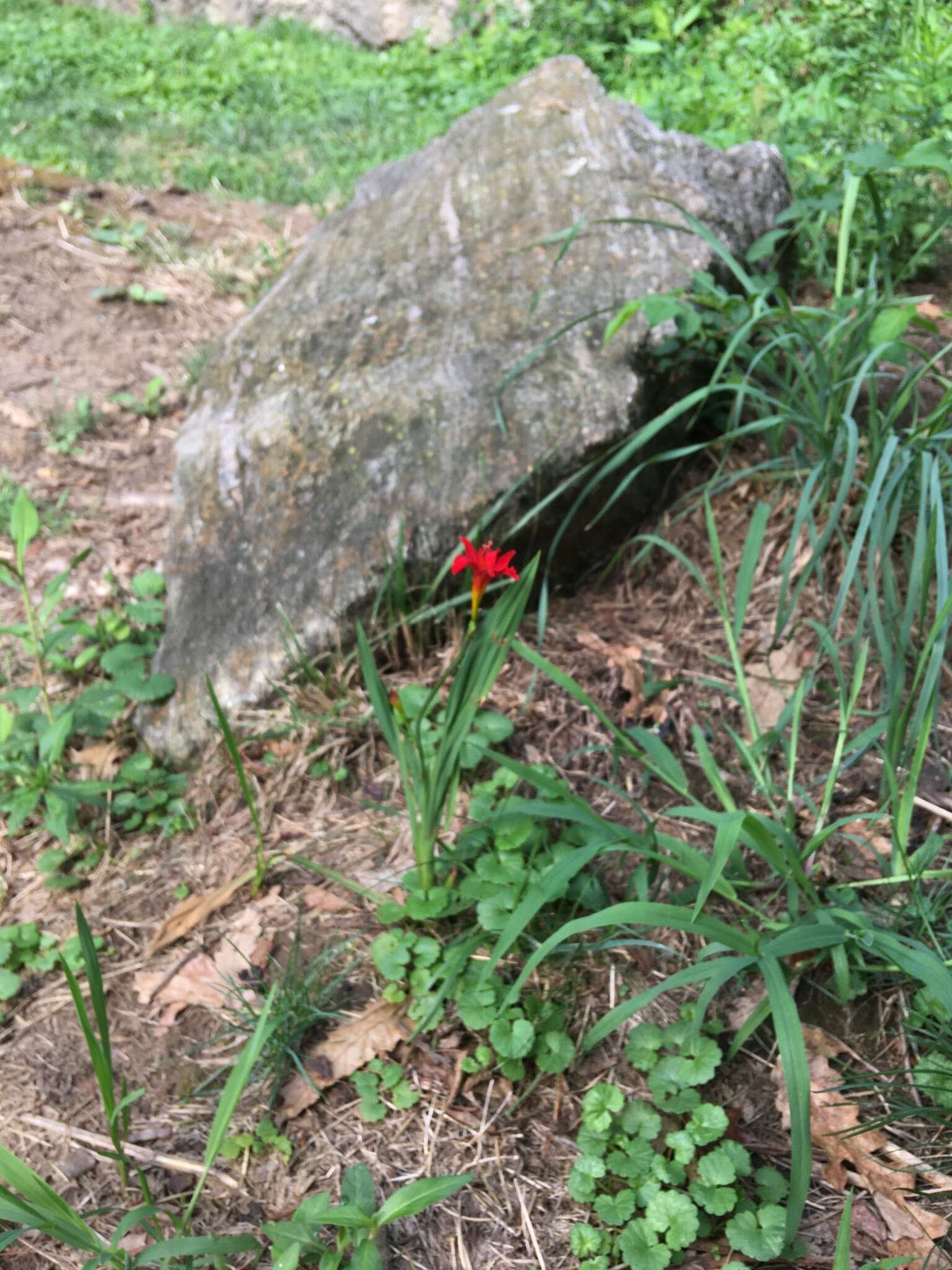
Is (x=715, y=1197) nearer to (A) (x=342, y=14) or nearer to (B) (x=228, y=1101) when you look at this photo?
(B) (x=228, y=1101)

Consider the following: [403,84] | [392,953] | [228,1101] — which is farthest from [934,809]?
[403,84]

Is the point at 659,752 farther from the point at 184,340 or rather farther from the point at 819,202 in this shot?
the point at 184,340

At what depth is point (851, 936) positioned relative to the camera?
137cm

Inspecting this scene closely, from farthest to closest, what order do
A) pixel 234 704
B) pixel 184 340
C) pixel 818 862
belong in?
pixel 184 340 → pixel 234 704 → pixel 818 862

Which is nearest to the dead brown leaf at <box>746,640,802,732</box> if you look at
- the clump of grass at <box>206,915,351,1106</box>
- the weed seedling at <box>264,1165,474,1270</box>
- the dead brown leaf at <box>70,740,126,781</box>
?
the clump of grass at <box>206,915,351,1106</box>

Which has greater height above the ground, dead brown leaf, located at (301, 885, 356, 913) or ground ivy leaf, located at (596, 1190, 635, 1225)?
dead brown leaf, located at (301, 885, 356, 913)

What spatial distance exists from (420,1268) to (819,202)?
2355 millimetres

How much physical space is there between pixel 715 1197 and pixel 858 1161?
0.23 m

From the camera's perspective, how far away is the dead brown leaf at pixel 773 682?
1982 millimetres

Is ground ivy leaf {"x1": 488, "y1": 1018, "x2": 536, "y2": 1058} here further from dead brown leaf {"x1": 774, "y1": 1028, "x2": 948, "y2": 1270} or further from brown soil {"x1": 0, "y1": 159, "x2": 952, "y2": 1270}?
dead brown leaf {"x1": 774, "y1": 1028, "x2": 948, "y2": 1270}

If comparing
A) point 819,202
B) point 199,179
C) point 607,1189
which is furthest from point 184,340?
point 607,1189

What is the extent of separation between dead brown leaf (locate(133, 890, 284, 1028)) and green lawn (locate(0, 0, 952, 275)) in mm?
2206

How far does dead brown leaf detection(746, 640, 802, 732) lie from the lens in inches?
78.0

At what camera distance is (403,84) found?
594cm
